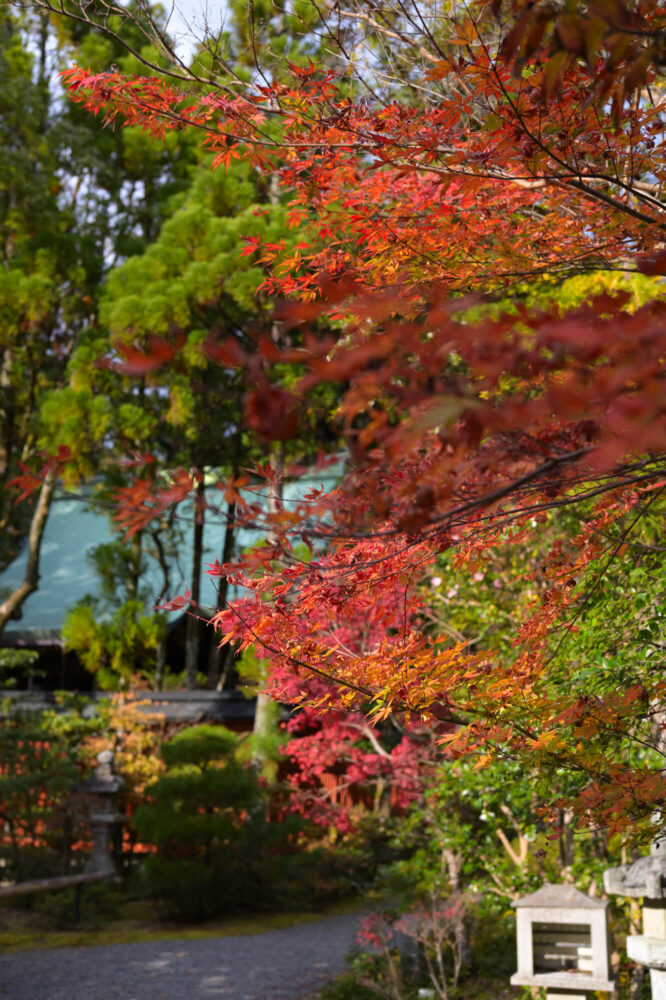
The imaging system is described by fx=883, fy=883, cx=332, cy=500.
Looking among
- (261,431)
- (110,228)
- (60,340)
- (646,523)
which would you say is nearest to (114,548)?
(60,340)

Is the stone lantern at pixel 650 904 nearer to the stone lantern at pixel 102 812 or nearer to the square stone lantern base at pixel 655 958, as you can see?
the square stone lantern base at pixel 655 958

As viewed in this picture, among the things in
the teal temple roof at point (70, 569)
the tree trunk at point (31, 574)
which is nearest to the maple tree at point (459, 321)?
the tree trunk at point (31, 574)

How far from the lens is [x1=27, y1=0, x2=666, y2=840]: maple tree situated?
3.94ft

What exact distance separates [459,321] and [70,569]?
44.3 feet

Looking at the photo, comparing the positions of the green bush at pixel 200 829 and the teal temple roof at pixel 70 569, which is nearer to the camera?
the green bush at pixel 200 829

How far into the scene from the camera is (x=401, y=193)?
2.94m

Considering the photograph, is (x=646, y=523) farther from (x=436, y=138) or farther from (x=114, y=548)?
(x=114, y=548)

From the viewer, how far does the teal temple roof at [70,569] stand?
1328cm

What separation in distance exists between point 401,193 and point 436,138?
0.60 m

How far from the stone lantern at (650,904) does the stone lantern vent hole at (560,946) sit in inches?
41.4

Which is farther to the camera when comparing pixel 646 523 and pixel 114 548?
pixel 114 548

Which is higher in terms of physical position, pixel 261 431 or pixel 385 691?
pixel 261 431

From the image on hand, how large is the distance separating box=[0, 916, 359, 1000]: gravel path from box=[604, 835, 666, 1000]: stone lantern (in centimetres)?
393

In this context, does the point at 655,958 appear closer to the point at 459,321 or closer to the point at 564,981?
the point at 564,981
